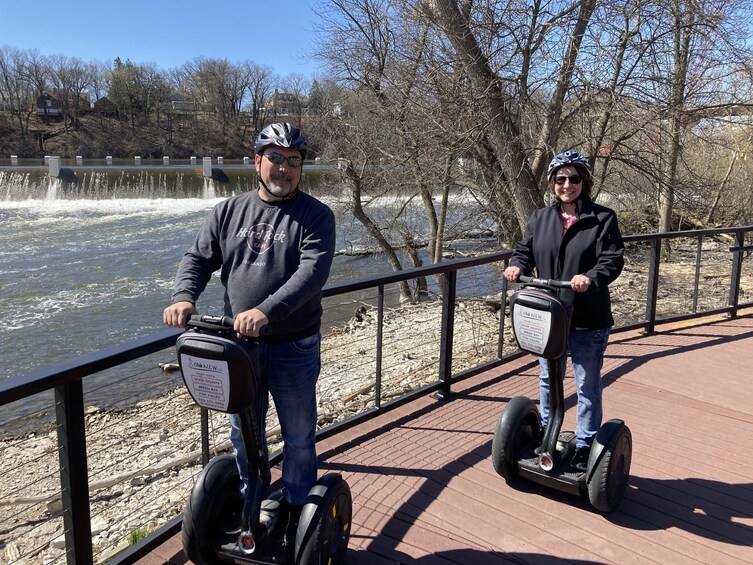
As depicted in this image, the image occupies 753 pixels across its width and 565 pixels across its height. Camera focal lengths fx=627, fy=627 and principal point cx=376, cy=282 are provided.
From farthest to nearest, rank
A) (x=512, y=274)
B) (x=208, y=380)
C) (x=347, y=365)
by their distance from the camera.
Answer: (x=347, y=365) < (x=512, y=274) < (x=208, y=380)

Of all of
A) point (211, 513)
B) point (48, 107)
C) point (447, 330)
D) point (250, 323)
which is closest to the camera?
point (250, 323)

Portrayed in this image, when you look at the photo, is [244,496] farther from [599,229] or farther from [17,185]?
[17,185]

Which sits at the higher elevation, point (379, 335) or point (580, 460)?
point (379, 335)

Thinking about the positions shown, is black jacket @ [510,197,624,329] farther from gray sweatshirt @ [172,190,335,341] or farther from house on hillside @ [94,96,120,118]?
house on hillside @ [94,96,120,118]

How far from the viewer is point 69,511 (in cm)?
233

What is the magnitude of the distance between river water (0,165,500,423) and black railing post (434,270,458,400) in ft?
7.40

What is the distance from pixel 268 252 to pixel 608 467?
6.15 feet

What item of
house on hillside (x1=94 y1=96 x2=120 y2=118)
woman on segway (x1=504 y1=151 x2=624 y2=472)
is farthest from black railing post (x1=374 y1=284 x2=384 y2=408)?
Result: house on hillside (x1=94 y1=96 x2=120 y2=118)

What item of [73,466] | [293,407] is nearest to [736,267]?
[293,407]

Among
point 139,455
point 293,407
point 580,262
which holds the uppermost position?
point 580,262

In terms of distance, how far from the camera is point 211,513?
2350mm

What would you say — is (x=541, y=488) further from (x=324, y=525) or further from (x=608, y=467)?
(x=324, y=525)

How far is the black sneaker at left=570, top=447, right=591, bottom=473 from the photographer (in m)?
3.07

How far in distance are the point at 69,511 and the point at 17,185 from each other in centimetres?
3147
